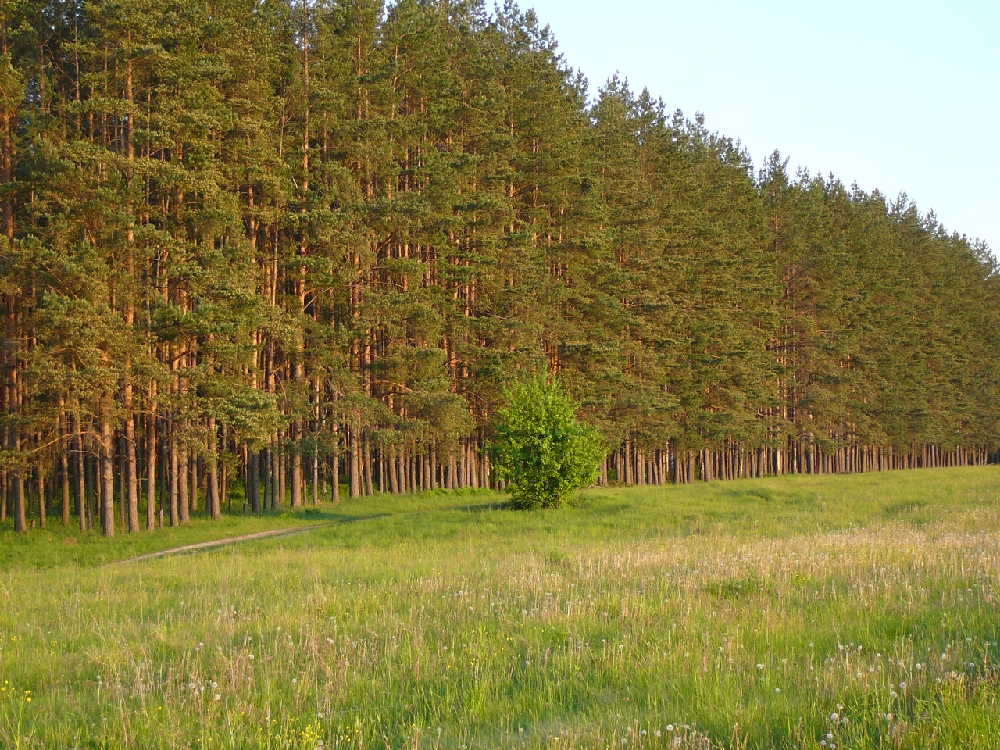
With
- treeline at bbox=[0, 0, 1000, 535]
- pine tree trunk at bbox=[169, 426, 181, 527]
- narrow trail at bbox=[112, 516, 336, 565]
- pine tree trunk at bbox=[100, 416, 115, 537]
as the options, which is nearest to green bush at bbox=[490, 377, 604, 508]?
narrow trail at bbox=[112, 516, 336, 565]

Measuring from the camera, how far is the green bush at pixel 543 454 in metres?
28.1

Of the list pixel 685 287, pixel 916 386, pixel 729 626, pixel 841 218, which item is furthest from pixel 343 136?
pixel 916 386

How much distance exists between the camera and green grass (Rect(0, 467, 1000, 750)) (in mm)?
5445

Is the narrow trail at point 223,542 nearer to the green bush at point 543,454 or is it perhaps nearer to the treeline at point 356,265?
the treeline at point 356,265

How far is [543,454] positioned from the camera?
91.9ft

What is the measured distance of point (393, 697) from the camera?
633cm

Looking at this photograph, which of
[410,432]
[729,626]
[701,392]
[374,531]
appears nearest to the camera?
[729,626]

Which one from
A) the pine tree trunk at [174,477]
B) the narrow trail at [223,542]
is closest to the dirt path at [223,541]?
the narrow trail at [223,542]

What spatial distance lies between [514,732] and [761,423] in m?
53.8

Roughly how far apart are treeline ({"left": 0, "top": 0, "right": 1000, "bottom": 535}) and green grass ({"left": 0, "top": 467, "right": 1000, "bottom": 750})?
14261mm

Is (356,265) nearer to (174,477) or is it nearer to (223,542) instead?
(174,477)

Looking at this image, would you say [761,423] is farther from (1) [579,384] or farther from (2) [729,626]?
(2) [729,626]

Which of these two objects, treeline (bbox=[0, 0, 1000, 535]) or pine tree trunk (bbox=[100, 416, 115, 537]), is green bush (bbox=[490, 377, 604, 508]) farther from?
pine tree trunk (bbox=[100, 416, 115, 537])

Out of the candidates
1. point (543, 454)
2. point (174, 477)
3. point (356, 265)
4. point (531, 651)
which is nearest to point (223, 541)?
point (174, 477)
